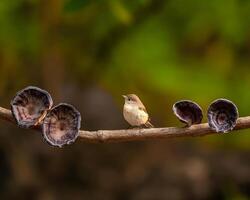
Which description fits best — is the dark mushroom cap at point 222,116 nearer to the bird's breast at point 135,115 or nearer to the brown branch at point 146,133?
the brown branch at point 146,133

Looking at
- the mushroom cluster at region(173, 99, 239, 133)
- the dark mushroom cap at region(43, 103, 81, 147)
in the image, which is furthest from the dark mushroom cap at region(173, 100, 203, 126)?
the dark mushroom cap at region(43, 103, 81, 147)

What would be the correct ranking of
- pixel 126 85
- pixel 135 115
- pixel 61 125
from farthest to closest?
1. pixel 126 85
2. pixel 135 115
3. pixel 61 125

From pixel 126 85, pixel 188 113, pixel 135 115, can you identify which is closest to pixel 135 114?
pixel 135 115

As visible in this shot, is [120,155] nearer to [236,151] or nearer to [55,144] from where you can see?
[236,151]

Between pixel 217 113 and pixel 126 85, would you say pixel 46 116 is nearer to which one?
pixel 217 113

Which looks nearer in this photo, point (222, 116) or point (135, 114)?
point (222, 116)

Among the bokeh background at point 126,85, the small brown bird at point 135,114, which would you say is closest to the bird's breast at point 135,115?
the small brown bird at point 135,114

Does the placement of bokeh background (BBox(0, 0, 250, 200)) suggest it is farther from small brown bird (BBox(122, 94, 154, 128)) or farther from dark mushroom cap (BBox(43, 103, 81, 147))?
dark mushroom cap (BBox(43, 103, 81, 147))
